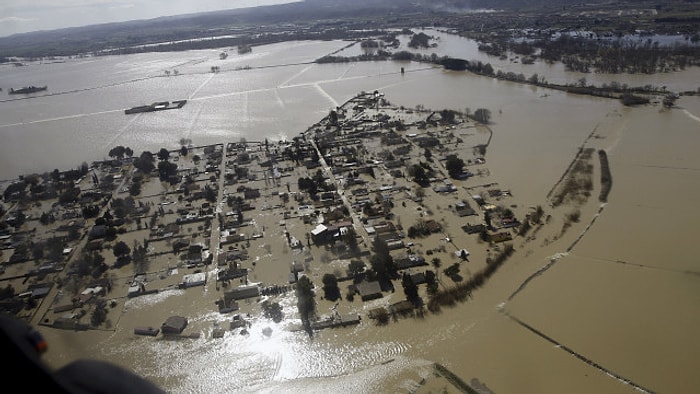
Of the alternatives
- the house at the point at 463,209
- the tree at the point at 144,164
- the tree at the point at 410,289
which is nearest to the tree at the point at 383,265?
the tree at the point at 410,289

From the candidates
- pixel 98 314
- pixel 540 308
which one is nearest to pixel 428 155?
pixel 540 308

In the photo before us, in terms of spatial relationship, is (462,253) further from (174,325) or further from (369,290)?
(174,325)

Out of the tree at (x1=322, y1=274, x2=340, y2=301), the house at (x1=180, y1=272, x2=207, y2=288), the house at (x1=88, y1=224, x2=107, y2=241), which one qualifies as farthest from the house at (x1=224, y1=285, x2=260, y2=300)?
the house at (x1=88, y1=224, x2=107, y2=241)

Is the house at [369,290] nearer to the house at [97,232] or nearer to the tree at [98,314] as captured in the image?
the tree at [98,314]

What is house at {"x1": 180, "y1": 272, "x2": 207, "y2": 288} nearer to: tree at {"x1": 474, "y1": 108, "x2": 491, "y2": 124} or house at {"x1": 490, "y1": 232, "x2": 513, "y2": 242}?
house at {"x1": 490, "y1": 232, "x2": 513, "y2": 242}

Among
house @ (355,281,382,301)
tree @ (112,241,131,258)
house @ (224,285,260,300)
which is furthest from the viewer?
tree @ (112,241,131,258)

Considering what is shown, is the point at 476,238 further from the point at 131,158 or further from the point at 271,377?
the point at 131,158

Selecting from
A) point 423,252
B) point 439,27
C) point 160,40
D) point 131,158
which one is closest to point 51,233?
point 131,158

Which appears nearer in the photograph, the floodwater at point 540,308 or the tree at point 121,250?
the floodwater at point 540,308
